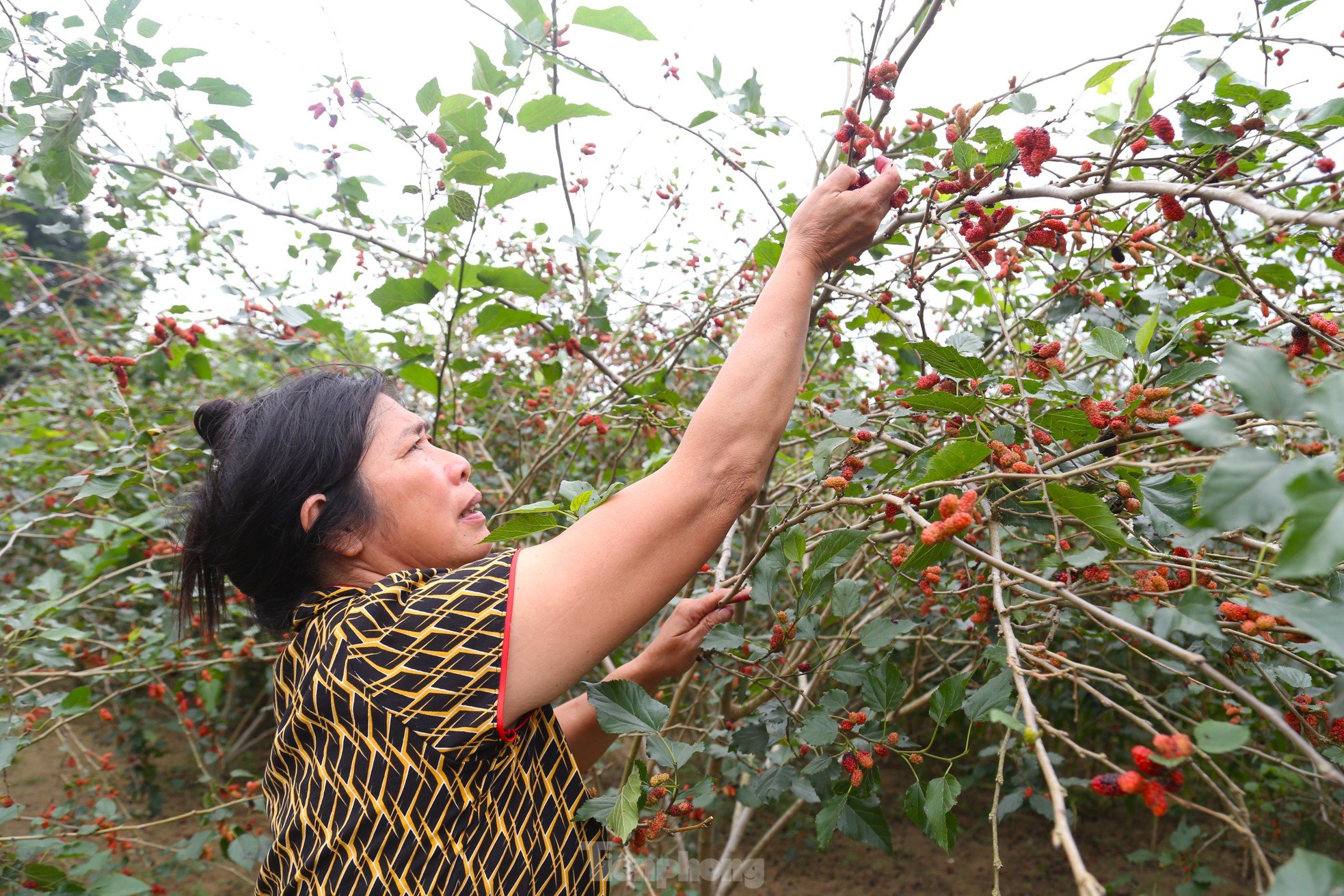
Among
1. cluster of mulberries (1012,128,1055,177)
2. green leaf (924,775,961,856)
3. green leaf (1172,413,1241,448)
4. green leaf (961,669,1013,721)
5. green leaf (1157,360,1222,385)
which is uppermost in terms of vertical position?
cluster of mulberries (1012,128,1055,177)

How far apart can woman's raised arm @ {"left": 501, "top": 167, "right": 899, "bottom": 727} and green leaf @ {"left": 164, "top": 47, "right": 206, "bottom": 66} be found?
5.76ft

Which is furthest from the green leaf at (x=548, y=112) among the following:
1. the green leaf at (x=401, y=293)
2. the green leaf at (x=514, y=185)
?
the green leaf at (x=401, y=293)

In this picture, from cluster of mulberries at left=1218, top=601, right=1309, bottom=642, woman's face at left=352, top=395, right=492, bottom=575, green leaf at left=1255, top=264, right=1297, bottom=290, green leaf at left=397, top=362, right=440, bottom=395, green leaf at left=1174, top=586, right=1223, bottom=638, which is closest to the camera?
green leaf at left=1174, top=586, right=1223, bottom=638

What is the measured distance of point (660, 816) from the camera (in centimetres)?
122

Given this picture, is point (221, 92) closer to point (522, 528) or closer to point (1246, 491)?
point (522, 528)

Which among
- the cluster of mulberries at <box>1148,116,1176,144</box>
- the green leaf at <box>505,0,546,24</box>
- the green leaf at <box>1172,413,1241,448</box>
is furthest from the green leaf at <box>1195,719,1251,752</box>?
the green leaf at <box>505,0,546,24</box>

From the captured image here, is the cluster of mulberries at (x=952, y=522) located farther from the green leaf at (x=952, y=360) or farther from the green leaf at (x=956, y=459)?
the green leaf at (x=952, y=360)

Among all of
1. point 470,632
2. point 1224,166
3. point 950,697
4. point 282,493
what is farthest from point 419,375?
point 1224,166

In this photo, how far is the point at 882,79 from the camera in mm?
1269

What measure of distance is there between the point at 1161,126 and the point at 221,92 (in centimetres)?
213

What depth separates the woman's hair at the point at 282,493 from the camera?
1.28 m

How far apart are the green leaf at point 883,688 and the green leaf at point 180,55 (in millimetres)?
2168

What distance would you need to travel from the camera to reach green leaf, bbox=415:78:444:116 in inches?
67.9

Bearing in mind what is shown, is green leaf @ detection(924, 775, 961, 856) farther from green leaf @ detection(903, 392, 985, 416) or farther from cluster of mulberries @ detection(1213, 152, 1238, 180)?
cluster of mulberries @ detection(1213, 152, 1238, 180)
